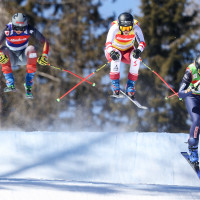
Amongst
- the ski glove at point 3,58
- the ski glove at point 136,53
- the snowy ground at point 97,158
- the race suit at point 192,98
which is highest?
the ski glove at point 136,53

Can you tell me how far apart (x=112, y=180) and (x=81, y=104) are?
6.34 meters

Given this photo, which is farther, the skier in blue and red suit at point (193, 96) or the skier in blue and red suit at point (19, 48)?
the skier in blue and red suit at point (19, 48)

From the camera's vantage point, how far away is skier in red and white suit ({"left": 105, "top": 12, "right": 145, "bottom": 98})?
5719 millimetres

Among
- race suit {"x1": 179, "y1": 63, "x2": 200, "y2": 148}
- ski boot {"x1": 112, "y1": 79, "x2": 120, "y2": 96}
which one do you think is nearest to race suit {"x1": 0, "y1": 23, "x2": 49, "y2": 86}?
ski boot {"x1": 112, "y1": 79, "x2": 120, "y2": 96}

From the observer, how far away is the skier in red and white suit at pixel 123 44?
572 centimetres

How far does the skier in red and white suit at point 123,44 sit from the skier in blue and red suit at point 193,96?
31.9 inches

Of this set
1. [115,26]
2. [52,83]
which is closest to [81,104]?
[52,83]

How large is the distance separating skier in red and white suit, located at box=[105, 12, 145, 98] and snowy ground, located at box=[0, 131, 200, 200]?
5.49 feet

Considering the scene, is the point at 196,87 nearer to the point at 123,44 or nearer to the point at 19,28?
the point at 123,44

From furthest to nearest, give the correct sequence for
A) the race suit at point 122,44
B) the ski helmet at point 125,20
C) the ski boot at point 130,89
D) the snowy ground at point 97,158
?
the snowy ground at point 97,158
the ski boot at point 130,89
the race suit at point 122,44
the ski helmet at point 125,20

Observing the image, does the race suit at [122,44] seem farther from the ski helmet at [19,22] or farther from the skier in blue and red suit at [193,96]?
the ski helmet at [19,22]

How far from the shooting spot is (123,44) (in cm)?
592

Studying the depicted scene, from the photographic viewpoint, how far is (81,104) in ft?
43.1

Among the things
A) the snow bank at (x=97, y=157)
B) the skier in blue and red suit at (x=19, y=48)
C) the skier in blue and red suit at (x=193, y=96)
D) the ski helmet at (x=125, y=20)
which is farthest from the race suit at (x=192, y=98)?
the skier in blue and red suit at (x=19, y=48)
